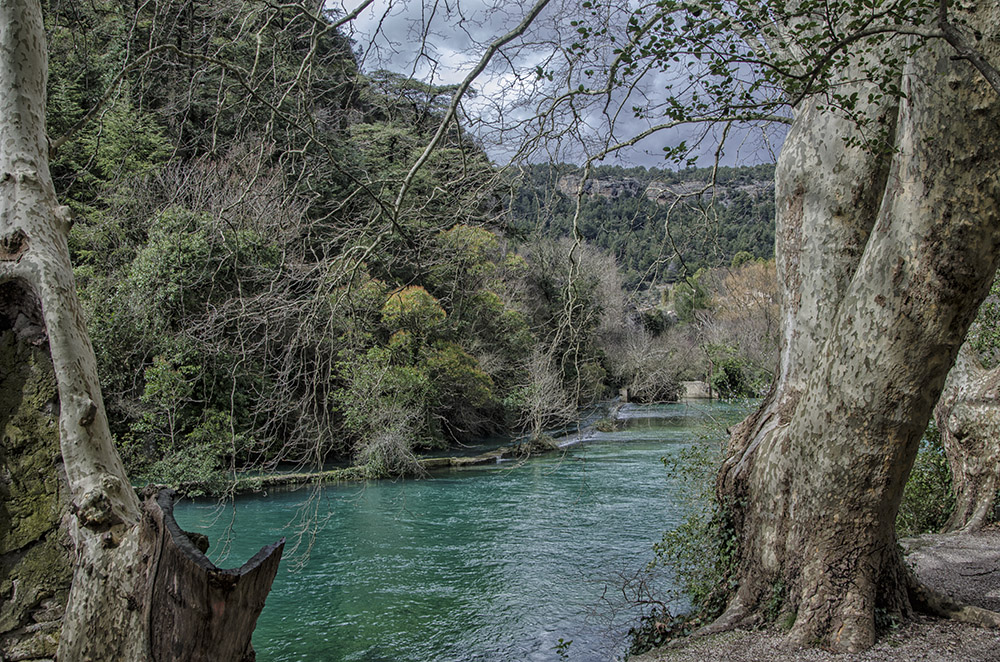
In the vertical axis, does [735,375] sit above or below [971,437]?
above

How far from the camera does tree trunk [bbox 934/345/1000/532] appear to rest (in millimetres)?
6496

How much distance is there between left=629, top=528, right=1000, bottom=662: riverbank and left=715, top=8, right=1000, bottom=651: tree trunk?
121 mm

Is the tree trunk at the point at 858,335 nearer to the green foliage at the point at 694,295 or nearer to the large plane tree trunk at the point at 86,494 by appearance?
the green foliage at the point at 694,295

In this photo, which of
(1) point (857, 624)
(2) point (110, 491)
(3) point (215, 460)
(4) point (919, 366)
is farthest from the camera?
(3) point (215, 460)

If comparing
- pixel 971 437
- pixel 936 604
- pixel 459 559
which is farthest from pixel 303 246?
pixel 971 437

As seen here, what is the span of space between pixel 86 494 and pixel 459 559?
25.4 feet

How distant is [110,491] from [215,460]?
10881 millimetres

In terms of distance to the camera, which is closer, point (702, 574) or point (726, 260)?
point (702, 574)

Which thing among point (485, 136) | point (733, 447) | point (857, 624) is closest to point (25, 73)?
point (485, 136)

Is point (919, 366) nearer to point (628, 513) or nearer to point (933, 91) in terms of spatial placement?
point (933, 91)

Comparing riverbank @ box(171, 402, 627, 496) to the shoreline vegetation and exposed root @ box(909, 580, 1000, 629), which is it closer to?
the shoreline vegetation

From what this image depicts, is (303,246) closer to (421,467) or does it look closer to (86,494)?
(86,494)

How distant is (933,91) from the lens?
305 cm

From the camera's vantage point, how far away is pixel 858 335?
3564 millimetres
